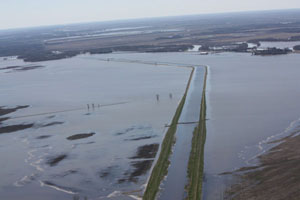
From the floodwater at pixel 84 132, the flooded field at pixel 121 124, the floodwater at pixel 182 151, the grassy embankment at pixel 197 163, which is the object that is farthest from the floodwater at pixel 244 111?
the floodwater at pixel 84 132

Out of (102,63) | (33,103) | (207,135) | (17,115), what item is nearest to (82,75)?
(102,63)

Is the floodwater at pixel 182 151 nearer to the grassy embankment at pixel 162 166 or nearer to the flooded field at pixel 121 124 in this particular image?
the grassy embankment at pixel 162 166

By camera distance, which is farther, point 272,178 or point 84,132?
point 84,132

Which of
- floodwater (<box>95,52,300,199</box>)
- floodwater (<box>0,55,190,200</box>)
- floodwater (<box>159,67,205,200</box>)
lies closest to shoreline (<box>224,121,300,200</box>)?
floodwater (<box>95,52,300,199</box>)

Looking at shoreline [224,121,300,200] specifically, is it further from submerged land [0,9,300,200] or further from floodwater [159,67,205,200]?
floodwater [159,67,205,200]

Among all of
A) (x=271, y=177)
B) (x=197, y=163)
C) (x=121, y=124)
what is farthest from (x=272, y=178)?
(x=121, y=124)

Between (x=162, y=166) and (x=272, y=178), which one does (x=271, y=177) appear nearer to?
(x=272, y=178)
